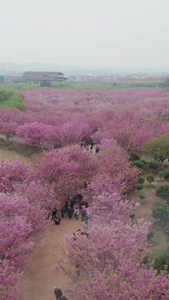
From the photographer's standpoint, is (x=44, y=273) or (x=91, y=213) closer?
(x=44, y=273)

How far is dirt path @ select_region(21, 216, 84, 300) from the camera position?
1065 centimetres

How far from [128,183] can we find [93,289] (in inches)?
390

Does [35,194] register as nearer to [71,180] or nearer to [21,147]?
[71,180]

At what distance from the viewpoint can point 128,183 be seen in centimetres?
1666

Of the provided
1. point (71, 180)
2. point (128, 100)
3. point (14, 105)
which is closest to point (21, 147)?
point (14, 105)

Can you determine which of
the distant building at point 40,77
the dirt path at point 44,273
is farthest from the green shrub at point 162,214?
the distant building at point 40,77

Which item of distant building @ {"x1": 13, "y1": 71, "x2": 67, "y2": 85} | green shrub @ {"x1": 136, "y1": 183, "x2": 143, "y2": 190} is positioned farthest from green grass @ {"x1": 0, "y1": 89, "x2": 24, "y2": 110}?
distant building @ {"x1": 13, "y1": 71, "x2": 67, "y2": 85}

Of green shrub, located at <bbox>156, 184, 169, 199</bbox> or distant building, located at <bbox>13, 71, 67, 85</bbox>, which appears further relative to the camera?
distant building, located at <bbox>13, 71, 67, 85</bbox>

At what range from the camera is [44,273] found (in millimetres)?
11711

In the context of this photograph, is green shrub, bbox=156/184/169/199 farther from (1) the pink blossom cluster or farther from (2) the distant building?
(2) the distant building

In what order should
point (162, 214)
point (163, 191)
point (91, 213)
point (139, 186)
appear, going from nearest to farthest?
point (91, 213), point (162, 214), point (163, 191), point (139, 186)

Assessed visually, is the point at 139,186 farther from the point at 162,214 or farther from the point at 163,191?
the point at 162,214

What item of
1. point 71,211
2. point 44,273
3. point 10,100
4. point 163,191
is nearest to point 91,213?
point 71,211

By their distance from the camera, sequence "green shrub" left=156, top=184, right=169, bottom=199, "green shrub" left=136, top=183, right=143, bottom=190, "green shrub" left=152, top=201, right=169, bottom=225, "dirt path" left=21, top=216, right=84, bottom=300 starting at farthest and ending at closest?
1. "green shrub" left=136, top=183, right=143, bottom=190
2. "green shrub" left=156, top=184, right=169, bottom=199
3. "green shrub" left=152, top=201, right=169, bottom=225
4. "dirt path" left=21, top=216, right=84, bottom=300
